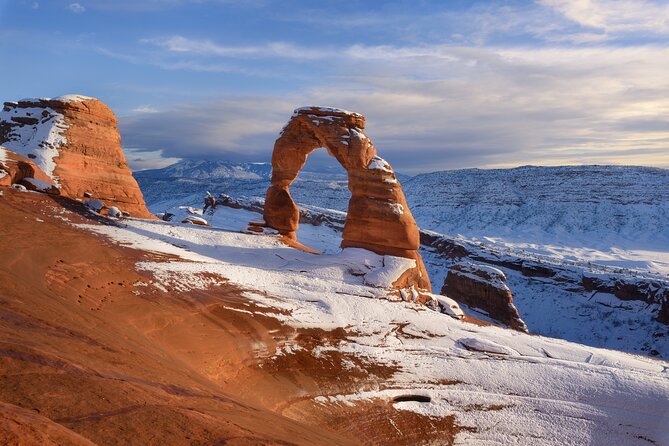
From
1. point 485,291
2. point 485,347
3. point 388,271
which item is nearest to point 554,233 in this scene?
point 485,291

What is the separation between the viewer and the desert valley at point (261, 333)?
481cm

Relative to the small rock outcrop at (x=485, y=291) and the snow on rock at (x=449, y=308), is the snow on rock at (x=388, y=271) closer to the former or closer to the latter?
the snow on rock at (x=449, y=308)

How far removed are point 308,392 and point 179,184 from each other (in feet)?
435

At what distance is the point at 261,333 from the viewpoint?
35.2 ft

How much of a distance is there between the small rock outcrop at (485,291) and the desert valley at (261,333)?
118mm

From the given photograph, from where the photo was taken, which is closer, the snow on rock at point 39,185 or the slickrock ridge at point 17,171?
the slickrock ridge at point 17,171

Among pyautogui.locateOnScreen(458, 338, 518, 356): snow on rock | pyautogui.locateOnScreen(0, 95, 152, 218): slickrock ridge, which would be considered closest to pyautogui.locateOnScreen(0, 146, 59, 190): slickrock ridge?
pyautogui.locateOnScreen(0, 95, 152, 218): slickrock ridge

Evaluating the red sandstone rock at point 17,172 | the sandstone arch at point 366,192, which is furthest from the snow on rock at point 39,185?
the sandstone arch at point 366,192

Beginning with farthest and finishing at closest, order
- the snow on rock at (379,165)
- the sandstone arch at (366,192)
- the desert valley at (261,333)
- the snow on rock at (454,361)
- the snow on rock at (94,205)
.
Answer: the snow on rock at (379,165) → the sandstone arch at (366,192) → the snow on rock at (94,205) → the snow on rock at (454,361) → the desert valley at (261,333)

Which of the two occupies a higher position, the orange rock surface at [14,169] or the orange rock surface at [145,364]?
the orange rock surface at [14,169]

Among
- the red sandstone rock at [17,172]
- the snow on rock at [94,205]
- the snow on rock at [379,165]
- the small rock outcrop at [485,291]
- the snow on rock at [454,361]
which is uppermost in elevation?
the snow on rock at [379,165]

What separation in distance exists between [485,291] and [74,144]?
78.6 ft

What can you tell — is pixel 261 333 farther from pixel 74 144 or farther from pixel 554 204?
pixel 554 204

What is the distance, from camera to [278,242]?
62.5ft
